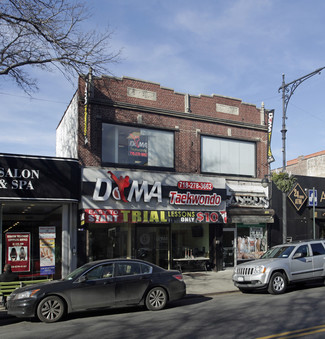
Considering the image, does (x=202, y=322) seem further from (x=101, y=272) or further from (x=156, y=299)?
(x=101, y=272)

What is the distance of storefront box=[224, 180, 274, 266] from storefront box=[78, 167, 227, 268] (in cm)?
96

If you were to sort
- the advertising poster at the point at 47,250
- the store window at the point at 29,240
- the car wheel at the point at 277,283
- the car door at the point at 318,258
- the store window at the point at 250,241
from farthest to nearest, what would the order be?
the store window at the point at 250,241 < the advertising poster at the point at 47,250 < the store window at the point at 29,240 < the car door at the point at 318,258 < the car wheel at the point at 277,283

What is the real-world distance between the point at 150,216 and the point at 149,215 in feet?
0.21

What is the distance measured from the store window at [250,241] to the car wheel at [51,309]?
12542mm

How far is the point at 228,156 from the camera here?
2080 cm

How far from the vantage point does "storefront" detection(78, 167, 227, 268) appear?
55.0 feet

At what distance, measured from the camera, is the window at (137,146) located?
17.8 m

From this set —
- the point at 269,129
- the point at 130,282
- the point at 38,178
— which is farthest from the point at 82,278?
the point at 269,129

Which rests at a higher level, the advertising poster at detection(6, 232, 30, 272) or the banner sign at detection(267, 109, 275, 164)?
the banner sign at detection(267, 109, 275, 164)

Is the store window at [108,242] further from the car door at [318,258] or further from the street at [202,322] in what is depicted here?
the car door at [318,258]

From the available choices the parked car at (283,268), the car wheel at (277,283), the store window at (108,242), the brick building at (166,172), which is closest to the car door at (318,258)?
the parked car at (283,268)

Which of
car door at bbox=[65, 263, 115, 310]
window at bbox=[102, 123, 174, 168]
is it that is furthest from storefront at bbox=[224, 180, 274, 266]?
car door at bbox=[65, 263, 115, 310]

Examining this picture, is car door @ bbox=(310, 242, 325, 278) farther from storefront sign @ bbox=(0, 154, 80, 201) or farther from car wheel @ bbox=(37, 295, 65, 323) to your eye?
storefront sign @ bbox=(0, 154, 80, 201)

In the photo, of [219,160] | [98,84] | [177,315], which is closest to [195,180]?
[219,160]
